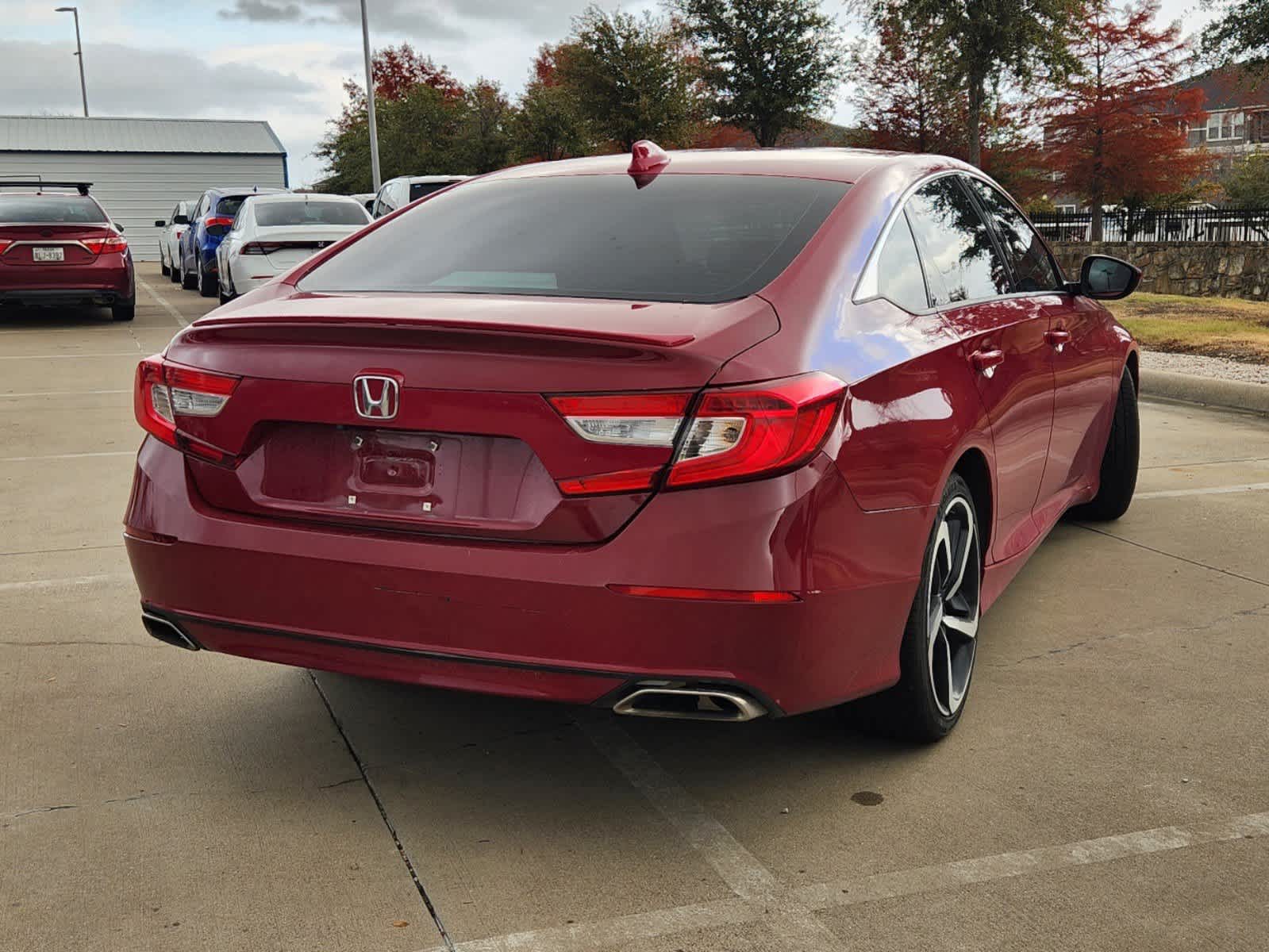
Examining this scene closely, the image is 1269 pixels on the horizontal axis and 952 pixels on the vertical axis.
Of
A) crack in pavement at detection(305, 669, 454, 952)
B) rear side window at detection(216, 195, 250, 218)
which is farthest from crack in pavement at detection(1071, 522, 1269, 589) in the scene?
rear side window at detection(216, 195, 250, 218)

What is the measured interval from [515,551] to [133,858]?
1085 mm

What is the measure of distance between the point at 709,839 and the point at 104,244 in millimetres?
14671

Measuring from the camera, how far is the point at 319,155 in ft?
161

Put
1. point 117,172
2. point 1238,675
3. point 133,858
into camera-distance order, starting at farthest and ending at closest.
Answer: point 117,172 → point 1238,675 → point 133,858

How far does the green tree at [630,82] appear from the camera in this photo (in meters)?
35.8

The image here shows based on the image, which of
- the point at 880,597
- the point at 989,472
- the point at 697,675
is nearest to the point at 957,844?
the point at 880,597

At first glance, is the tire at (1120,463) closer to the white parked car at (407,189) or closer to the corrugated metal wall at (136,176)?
the white parked car at (407,189)

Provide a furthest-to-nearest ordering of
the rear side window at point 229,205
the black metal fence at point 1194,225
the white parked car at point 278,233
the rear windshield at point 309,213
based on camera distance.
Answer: the black metal fence at point 1194,225 → the rear side window at point 229,205 → the rear windshield at point 309,213 → the white parked car at point 278,233

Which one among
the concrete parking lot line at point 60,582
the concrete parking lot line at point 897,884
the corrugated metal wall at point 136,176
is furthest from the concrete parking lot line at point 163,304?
the corrugated metal wall at point 136,176

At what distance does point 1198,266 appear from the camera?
25.9 metres

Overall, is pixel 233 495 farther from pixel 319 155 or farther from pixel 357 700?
pixel 319 155

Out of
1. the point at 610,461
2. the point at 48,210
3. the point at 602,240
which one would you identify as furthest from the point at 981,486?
the point at 48,210

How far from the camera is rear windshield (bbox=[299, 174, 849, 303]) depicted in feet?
10.9

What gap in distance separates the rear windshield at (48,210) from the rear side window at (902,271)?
1405 cm
